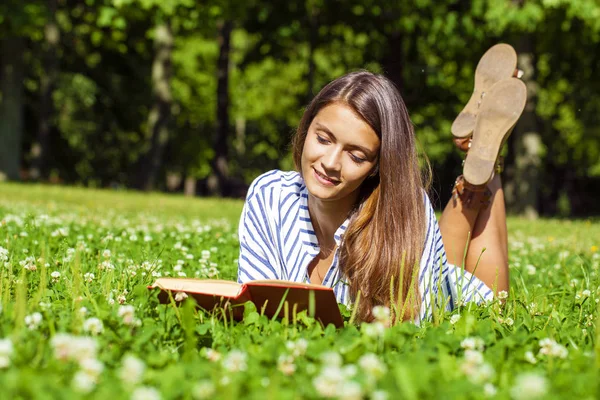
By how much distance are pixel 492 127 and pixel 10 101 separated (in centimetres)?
1702

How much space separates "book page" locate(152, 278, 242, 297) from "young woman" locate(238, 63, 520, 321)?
648mm

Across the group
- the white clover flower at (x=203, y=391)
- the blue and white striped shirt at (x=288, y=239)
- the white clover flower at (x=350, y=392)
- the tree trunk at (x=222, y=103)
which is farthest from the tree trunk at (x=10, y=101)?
the white clover flower at (x=350, y=392)

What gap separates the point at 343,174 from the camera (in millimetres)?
3701

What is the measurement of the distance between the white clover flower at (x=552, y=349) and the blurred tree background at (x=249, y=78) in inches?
174

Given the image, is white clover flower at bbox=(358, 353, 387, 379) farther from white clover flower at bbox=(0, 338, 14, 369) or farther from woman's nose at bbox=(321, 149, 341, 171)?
woman's nose at bbox=(321, 149, 341, 171)

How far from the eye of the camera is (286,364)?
2164 mm

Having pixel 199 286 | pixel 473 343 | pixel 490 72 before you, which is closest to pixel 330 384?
pixel 473 343

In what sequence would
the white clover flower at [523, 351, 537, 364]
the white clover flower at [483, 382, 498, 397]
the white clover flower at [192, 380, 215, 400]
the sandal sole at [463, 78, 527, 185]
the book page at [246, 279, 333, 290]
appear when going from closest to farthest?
the white clover flower at [192, 380, 215, 400], the white clover flower at [483, 382, 498, 397], the white clover flower at [523, 351, 537, 364], the book page at [246, 279, 333, 290], the sandal sole at [463, 78, 527, 185]

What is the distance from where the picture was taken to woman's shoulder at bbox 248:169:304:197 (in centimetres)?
420

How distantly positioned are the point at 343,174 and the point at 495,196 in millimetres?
1867

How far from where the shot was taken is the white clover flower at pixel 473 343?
2.49 meters

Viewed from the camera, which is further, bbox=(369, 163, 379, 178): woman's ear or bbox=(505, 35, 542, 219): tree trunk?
bbox=(505, 35, 542, 219): tree trunk

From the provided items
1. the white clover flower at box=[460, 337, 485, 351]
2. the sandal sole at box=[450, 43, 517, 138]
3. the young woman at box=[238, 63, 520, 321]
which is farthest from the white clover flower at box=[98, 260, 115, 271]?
the sandal sole at box=[450, 43, 517, 138]

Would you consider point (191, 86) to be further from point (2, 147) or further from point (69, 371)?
point (69, 371)
